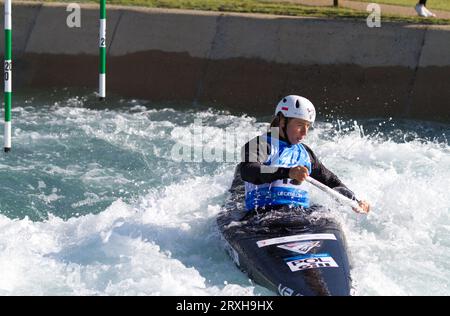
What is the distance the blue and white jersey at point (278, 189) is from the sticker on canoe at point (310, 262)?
2.33ft

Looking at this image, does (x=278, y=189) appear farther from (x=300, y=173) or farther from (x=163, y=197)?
(x=163, y=197)

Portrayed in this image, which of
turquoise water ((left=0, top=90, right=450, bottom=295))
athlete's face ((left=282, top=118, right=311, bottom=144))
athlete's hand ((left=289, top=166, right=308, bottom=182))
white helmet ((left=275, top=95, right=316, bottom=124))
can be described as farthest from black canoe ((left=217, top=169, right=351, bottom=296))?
white helmet ((left=275, top=95, right=316, bottom=124))

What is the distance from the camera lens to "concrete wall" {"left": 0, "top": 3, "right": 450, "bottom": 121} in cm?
1163

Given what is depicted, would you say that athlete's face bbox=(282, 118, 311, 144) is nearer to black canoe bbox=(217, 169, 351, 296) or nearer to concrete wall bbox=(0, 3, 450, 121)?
black canoe bbox=(217, 169, 351, 296)

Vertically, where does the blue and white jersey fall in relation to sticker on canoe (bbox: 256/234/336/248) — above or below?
above

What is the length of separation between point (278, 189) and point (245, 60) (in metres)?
5.36

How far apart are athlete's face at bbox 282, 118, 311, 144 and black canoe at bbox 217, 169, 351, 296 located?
1.82 ft

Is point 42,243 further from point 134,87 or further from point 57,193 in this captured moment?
point 134,87

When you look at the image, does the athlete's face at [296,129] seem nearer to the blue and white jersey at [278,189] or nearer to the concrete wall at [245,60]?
the blue and white jersey at [278,189]

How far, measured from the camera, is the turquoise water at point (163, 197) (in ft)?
21.3

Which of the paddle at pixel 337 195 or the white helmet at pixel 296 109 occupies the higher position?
the white helmet at pixel 296 109

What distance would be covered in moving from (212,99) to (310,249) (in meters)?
5.84

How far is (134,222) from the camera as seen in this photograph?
7.41 m

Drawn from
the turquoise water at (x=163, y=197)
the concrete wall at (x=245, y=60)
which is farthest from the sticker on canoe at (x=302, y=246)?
the concrete wall at (x=245, y=60)
